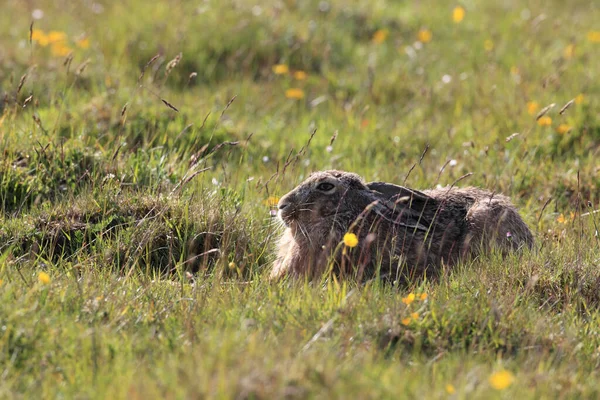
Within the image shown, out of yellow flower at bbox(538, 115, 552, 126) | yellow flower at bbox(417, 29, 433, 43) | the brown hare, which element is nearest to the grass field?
yellow flower at bbox(417, 29, 433, 43)

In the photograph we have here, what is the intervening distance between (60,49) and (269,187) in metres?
3.65

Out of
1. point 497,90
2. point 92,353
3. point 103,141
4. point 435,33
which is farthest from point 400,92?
point 92,353

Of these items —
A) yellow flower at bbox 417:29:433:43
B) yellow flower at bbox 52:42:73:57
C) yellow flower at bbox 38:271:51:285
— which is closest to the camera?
yellow flower at bbox 38:271:51:285

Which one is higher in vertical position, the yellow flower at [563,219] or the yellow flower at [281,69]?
the yellow flower at [281,69]

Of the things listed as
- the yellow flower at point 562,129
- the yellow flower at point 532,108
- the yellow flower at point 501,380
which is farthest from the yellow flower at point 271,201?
the yellow flower at point 532,108

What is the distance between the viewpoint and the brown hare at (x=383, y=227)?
561 cm

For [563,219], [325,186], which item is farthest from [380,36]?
[325,186]

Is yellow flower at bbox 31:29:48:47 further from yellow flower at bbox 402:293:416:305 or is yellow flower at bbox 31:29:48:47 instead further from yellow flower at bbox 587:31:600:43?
yellow flower at bbox 587:31:600:43

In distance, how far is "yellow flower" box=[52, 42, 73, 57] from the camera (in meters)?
9.00

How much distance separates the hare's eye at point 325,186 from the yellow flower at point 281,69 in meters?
3.62

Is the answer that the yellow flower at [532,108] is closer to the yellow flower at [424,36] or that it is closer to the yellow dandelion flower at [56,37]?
the yellow flower at [424,36]

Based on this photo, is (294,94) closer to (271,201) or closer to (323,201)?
(271,201)

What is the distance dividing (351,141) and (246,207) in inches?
85.8

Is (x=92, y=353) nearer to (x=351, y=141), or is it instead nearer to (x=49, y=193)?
(x=49, y=193)
